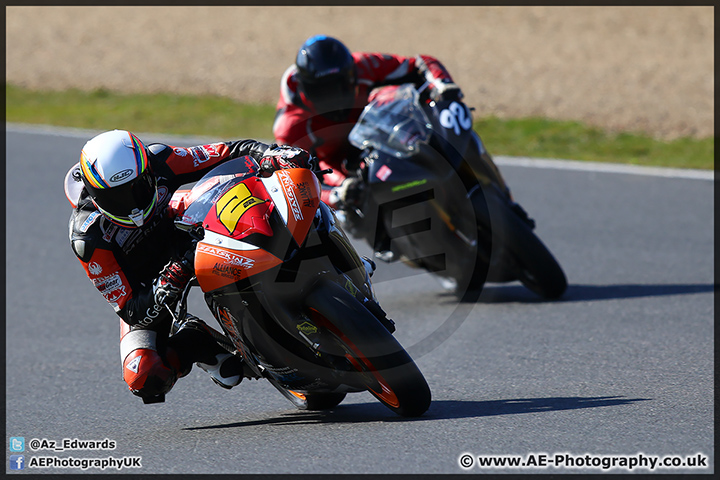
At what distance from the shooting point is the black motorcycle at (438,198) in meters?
6.49

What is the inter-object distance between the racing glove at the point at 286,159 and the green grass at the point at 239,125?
6.95 meters

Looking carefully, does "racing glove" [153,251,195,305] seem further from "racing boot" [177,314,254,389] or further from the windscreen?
the windscreen

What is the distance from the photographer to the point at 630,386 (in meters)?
4.87

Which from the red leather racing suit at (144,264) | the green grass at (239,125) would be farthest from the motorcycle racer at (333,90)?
the green grass at (239,125)

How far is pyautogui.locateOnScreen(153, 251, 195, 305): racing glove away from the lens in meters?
4.21

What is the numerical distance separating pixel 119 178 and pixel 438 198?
2.66 meters

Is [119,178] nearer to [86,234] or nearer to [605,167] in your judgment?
[86,234]

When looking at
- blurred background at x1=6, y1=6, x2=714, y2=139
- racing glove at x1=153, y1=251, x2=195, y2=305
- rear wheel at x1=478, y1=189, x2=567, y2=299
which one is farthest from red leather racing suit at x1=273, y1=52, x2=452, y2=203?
blurred background at x1=6, y1=6, x2=714, y2=139

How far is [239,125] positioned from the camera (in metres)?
13.7

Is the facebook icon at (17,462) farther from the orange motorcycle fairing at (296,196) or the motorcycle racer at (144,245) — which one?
the orange motorcycle fairing at (296,196)

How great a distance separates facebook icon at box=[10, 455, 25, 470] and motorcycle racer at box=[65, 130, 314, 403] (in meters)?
0.59

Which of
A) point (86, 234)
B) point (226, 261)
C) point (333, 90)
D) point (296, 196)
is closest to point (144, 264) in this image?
point (86, 234)

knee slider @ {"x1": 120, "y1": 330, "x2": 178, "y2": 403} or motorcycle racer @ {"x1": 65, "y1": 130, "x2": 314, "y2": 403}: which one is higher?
motorcycle racer @ {"x1": 65, "y1": 130, "x2": 314, "y2": 403}

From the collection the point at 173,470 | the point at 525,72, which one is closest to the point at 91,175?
the point at 173,470
